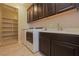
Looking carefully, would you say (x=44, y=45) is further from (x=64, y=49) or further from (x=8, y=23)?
(x=8, y=23)

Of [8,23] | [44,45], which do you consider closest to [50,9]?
Answer: [44,45]

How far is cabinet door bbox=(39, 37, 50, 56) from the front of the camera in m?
1.67

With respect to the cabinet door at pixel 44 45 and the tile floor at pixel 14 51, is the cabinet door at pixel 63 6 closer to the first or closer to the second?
the cabinet door at pixel 44 45

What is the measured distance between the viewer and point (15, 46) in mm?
1656

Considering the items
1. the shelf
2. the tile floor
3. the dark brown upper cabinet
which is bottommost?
the tile floor

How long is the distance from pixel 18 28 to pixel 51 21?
517mm

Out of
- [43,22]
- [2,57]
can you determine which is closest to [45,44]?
[43,22]

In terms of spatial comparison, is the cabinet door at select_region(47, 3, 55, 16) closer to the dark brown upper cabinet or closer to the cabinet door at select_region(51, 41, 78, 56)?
the dark brown upper cabinet

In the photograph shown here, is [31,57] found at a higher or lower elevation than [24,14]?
lower

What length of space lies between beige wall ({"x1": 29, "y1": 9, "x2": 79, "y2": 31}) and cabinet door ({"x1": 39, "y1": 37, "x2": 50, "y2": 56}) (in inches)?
8.0

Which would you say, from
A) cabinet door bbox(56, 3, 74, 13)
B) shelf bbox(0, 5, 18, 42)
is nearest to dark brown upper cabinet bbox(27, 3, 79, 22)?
cabinet door bbox(56, 3, 74, 13)

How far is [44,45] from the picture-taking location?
172 centimetres

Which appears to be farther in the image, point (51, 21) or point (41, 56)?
point (51, 21)

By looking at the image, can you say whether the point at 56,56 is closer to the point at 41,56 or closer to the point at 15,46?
the point at 41,56
